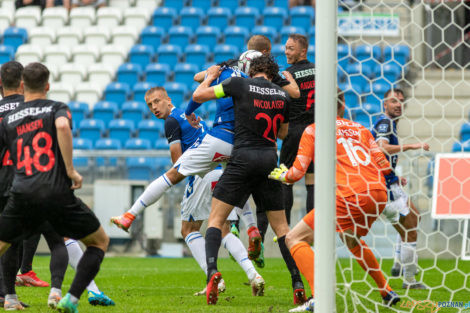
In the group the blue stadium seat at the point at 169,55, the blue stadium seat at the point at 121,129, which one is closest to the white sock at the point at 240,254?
the blue stadium seat at the point at 121,129

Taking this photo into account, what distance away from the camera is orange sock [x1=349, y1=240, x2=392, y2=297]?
5.27 m

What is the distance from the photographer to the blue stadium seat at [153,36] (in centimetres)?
1673

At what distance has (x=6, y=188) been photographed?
543cm

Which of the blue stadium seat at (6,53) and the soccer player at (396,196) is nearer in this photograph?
the soccer player at (396,196)

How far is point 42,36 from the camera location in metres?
17.2

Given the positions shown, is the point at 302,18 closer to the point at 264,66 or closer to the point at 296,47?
the point at 296,47

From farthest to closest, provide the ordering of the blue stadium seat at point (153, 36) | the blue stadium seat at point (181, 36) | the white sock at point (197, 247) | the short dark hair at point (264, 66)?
the blue stadium seat at point (153, 36), the blue stadium seat at point (181, 36), the white sock at point (197, 247), the short dark hair at point (264, 66)

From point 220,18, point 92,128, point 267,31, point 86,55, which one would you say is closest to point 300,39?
point 92,128

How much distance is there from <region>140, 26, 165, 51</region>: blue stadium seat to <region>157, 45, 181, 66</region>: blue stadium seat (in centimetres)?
63

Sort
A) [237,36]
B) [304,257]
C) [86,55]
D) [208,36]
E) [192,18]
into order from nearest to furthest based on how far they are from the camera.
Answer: [304,257] < [237,36] < [208,36] < [86,55] < [192,18]

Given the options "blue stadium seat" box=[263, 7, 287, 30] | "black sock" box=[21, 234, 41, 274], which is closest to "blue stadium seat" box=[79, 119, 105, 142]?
"blue stadium seat" box=[263, 7, 287, 30]

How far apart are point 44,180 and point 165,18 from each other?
13190mm

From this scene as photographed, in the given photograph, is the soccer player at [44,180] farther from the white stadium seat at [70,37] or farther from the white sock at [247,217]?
the white stadium seat at [70,37]

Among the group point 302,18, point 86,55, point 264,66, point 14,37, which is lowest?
point 264,66
